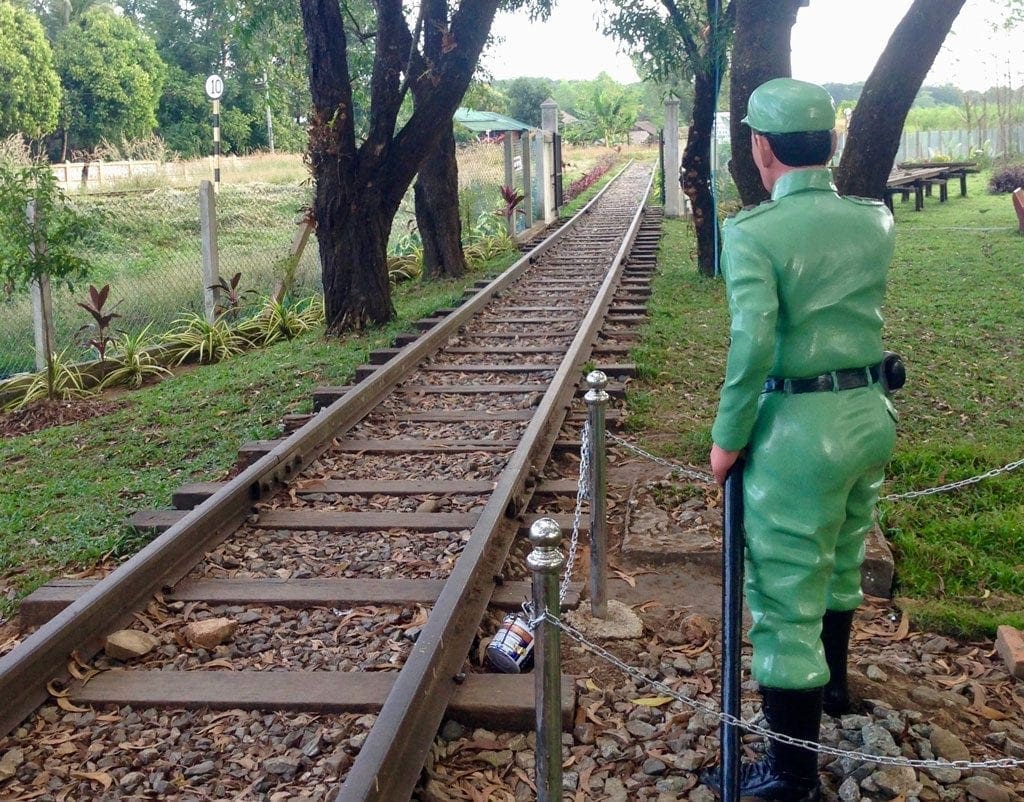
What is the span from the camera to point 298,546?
4.75m

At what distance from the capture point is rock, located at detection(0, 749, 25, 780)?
305 cm

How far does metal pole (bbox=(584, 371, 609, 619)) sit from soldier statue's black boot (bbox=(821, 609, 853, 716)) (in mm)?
1023

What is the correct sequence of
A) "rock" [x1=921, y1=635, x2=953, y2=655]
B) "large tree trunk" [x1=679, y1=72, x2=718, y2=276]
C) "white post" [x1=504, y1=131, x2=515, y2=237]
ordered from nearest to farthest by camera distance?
"rock" [x1=921, y1=635, x2=953, y2=655], "large tree trunk" [x1=679, y1=72, x2=718, y2=276], "white post" [x1=504, y1=131, x2=515, y2=237]

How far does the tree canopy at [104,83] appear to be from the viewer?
143 feet

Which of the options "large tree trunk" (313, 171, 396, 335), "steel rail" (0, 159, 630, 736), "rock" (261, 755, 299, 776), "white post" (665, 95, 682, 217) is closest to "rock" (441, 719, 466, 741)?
"rock" (261, 755, 299, 776)

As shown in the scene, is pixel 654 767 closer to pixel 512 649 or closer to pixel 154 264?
pixel 512 649

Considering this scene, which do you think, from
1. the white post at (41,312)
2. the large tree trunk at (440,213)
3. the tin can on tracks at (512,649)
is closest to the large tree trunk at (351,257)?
the white post at (41,312)

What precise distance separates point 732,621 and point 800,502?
375 mm

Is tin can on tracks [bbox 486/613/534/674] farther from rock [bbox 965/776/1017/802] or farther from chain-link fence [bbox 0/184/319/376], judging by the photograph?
chain-link fence [bbox 0/184/319/376]

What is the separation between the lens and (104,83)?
4328cm

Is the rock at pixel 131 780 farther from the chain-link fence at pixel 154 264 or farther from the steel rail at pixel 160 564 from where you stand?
the chain-link fence at pixel 154 264

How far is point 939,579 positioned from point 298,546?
2.88 m

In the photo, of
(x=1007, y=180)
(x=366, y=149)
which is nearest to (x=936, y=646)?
(x=366, y=149)

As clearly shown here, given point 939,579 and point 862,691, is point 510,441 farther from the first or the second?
point 862,691
